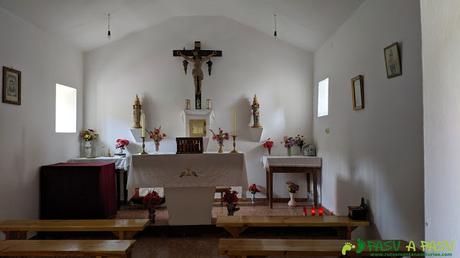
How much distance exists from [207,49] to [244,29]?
707mm

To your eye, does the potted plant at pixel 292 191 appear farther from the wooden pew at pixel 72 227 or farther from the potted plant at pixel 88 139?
the potted plant at pixel 88 139

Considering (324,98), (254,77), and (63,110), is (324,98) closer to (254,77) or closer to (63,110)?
(254,77)

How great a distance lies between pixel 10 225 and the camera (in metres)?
2.94

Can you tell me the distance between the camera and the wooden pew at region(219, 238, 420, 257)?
229cm

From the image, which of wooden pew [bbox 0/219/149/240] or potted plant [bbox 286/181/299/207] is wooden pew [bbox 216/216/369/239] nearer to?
wooden pew [bbox 0/219/149/240]

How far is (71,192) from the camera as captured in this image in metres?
4.23

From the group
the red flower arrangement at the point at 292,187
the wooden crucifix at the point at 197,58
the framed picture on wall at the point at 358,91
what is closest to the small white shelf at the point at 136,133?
the wooden crucifix at the point at 197,58

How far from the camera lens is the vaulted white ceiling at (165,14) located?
3.91m

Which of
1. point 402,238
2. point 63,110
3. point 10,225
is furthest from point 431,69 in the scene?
point 63,110

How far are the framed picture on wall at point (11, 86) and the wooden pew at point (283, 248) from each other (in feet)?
9.03

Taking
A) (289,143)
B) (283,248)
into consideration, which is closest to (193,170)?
(283,248)

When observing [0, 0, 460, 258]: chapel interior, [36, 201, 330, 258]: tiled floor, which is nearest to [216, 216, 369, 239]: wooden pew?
[0, 0, 460, 258]: chapel interior

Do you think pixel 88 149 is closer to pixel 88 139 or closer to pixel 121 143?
pixel 88 139

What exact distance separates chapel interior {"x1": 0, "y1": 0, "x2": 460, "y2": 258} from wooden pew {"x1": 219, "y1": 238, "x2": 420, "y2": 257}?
24mm
